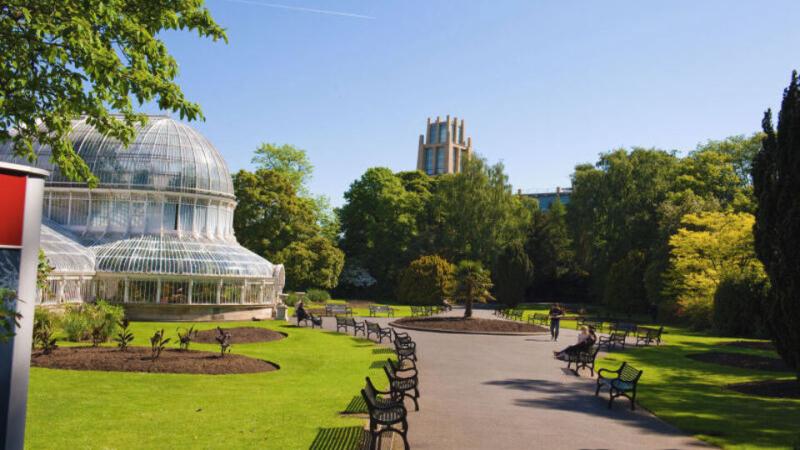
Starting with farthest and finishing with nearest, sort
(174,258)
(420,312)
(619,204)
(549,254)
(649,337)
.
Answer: (549,254)
(619,204)
(420,312)
(174,258)
(649,337)

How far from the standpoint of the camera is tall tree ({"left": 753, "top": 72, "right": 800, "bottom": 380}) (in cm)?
1631

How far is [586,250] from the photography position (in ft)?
208

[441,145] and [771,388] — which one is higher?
[441,145]

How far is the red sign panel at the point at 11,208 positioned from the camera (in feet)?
24.1

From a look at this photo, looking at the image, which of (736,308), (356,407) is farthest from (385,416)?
(736,308)

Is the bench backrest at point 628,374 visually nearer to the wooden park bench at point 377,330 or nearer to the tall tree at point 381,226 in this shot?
the wooden park bench at point 377,330

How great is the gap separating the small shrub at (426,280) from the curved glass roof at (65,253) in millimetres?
21898

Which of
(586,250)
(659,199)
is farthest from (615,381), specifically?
(586,250)

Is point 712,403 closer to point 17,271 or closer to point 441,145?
point 17,271

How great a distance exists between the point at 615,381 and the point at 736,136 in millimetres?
58678

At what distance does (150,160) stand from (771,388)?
111 ft

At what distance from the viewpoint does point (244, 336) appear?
85.7 ft

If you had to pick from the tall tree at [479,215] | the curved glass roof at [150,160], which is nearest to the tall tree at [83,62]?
the curved glass roof at [150,160]

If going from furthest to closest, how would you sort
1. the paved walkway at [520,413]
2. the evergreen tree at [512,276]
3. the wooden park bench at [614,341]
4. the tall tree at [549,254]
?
the tall tree at [549,254], the evergreen tree at [512,276], the wooden park bench at [614,341], the paved walkway at [520,413]
